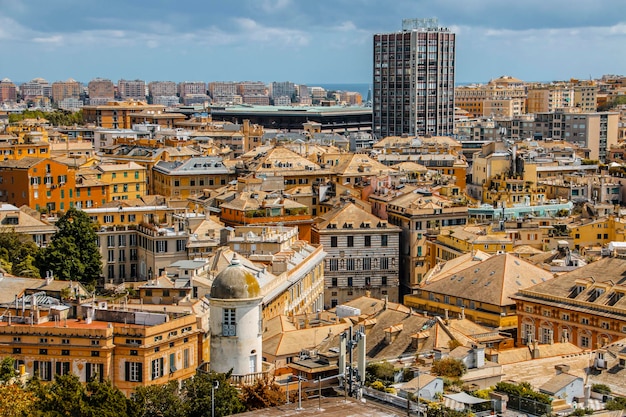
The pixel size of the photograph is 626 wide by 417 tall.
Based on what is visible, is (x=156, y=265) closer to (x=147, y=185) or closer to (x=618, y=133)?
(x=147, y=185)

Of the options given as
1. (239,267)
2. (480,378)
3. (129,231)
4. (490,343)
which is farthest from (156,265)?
(480,378)

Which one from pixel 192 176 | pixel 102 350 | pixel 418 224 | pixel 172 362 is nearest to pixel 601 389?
pixel 172 362

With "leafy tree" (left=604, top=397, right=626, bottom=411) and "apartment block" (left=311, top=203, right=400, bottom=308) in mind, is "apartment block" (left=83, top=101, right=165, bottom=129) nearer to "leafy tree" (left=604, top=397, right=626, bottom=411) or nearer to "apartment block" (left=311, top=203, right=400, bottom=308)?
"apartment block" (left=311, top=203, right=400, bottom=308)

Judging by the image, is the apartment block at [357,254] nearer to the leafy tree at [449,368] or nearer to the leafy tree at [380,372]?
the leafy tree at [449,368]

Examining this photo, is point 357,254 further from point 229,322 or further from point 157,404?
point 157,404

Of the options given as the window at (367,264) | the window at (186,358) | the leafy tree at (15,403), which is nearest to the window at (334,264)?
the window at (367,264)

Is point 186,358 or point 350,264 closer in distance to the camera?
point 186,358
